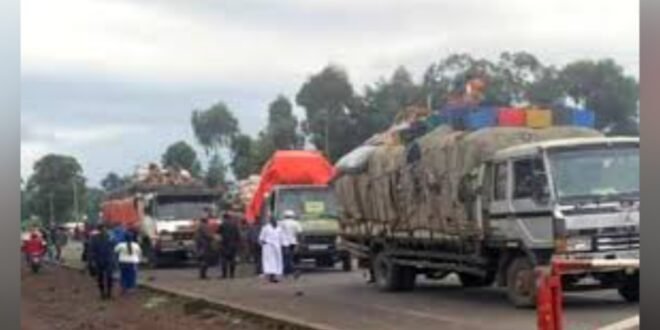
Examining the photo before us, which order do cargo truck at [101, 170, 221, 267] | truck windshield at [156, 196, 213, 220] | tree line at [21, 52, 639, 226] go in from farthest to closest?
tree line at [21, 52, 639, 226] → truck windshield at [156, 196, 213, 220] → cargo truck at [101, 170, 221, 267]

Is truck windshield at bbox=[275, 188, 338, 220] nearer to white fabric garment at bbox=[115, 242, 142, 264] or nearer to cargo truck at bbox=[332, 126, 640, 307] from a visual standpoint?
white fabric garment at bbox=[115, 242, 142, 264]

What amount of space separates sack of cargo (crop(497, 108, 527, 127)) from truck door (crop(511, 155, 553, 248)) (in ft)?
4.83

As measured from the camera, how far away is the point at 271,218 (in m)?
25.9

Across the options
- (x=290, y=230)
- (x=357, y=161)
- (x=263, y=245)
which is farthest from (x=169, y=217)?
(x=357, y=161)

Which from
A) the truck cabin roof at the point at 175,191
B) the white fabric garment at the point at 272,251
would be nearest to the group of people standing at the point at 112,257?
the white fabric garment at the point at 272,251

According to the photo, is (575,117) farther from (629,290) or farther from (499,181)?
(629,290)

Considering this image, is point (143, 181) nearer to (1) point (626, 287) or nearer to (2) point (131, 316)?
(2) point (131, 316)

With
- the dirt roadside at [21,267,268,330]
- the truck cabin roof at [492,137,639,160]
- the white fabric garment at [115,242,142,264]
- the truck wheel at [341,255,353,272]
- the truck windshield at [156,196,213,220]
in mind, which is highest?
the truck cabin roof at [492,137,639,160]

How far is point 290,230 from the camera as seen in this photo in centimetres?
2400

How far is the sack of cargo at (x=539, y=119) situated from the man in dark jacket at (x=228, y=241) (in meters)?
10.2

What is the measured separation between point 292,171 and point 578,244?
52.8ft

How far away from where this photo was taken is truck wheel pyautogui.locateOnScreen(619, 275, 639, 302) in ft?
47.1

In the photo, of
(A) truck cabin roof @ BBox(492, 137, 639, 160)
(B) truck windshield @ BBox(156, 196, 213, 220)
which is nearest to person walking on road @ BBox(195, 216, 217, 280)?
(B) truck windshield @ BBox(156, 196, 213, 220)

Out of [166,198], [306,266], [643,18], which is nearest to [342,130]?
[166,198]
